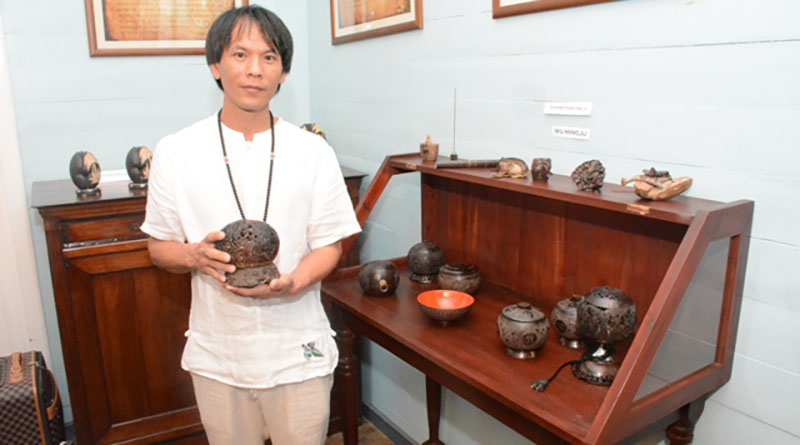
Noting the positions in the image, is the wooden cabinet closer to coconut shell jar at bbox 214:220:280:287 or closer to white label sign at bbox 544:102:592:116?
coconut shell jar at bbox 214:220:280:287

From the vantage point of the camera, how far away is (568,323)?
1530 mm

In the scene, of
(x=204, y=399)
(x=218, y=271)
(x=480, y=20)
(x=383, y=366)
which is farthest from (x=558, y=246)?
(x=383, y=366)

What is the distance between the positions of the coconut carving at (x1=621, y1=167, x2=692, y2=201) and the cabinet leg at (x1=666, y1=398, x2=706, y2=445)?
52cm

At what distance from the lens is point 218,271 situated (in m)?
1.43

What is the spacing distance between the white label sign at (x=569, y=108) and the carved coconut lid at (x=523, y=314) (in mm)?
572

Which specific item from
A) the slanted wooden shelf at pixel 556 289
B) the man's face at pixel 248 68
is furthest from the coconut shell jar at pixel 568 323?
the man's face at pixel 248 68

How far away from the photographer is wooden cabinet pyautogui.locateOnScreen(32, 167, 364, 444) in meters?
2.25

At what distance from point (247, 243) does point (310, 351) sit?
355 millimetres

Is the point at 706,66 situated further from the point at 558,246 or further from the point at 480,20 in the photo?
the point at 480,20

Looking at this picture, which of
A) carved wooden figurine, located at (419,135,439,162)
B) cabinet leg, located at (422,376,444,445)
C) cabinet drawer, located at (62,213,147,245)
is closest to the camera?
carved wooden figurine, located at (419,135,439,162)

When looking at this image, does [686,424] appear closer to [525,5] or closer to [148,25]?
[525,5]

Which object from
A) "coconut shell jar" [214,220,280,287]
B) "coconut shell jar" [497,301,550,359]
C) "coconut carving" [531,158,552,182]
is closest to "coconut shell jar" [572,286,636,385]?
"coconut shell jar" [497,301,550,359]

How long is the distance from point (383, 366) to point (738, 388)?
1.69 metres

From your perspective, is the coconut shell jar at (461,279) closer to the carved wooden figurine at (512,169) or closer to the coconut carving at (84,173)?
the carved wooden figurine at (512,169)
